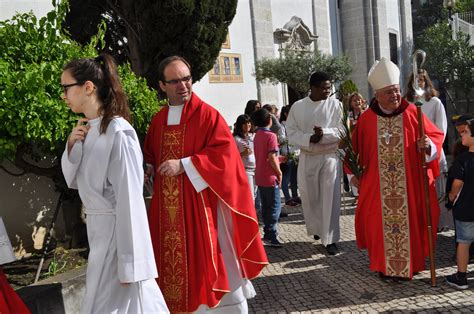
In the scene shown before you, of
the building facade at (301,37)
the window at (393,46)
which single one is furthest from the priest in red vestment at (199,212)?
the window at (393,46)

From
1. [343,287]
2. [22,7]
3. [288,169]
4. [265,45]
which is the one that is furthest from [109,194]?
[265,45]

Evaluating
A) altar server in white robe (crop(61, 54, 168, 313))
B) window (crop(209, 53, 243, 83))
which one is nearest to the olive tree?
window (crop(209, 53, 243, 83))

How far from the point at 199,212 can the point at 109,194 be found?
789mm

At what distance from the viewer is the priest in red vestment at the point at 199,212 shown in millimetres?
3273

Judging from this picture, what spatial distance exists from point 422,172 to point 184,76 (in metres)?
2.37

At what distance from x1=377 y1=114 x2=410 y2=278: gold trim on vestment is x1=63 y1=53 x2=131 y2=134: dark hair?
2656 mm

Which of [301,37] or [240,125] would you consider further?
[301,37]

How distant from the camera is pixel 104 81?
Result: 2758 mm

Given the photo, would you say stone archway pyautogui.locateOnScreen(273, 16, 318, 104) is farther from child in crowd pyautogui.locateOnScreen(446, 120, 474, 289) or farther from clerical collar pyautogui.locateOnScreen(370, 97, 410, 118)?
child in crowd pyautogui.locateOnScreen(446, 120, 474, 289)

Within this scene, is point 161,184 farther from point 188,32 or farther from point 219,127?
point 188,32

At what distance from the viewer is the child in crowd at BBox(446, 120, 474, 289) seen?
424 centimetres

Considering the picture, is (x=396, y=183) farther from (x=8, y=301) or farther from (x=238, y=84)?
(x=238, y=84)

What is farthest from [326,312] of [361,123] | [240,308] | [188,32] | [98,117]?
[188,32]

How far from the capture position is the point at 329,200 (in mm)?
5754
